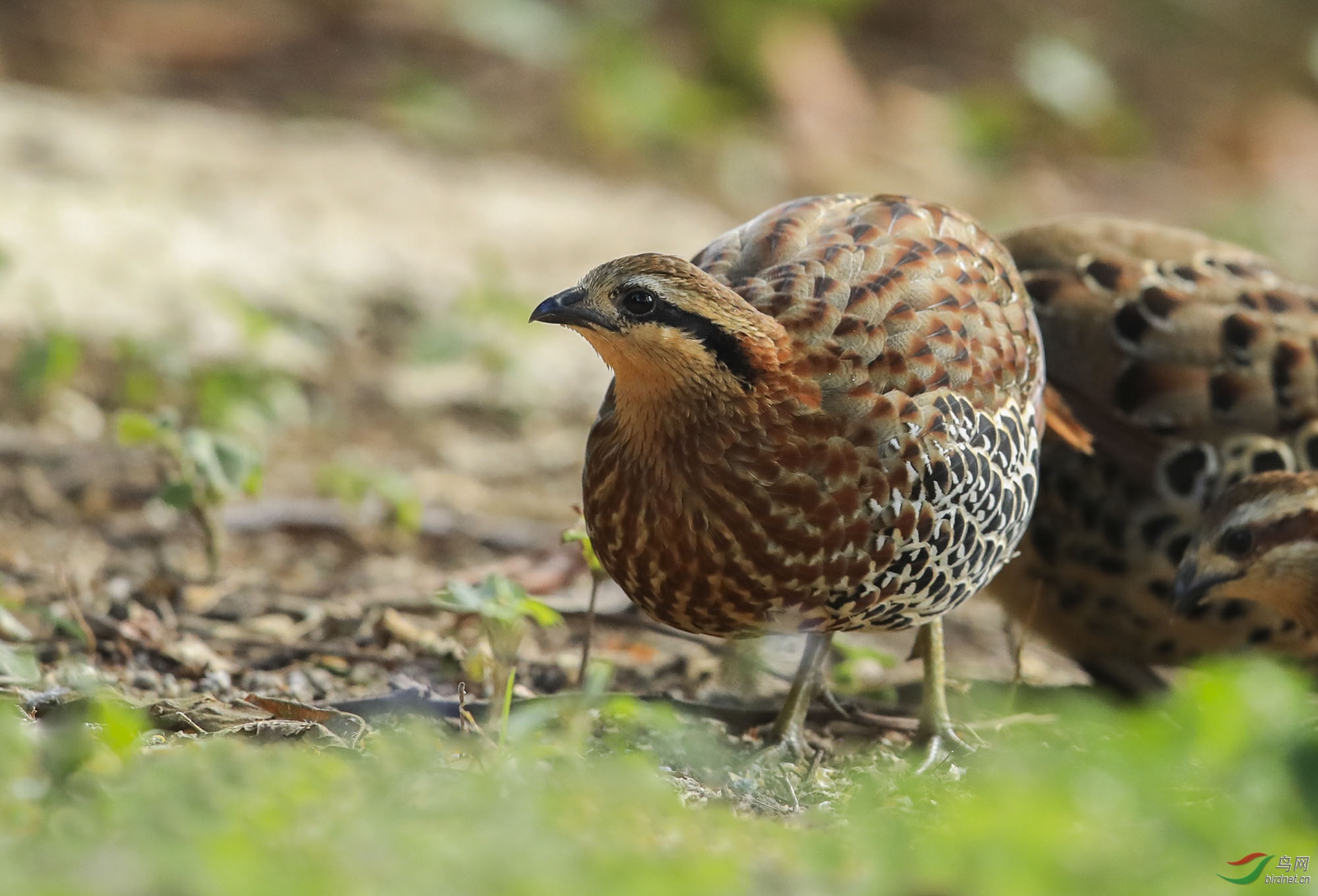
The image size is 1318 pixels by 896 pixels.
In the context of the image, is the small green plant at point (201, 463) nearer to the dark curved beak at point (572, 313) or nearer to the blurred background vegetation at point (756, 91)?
the dark curved beak at point (572, 313)

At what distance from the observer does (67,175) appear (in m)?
7.67

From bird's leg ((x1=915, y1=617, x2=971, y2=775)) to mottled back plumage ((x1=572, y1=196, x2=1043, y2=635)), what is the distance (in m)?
0.46

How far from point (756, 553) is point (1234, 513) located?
1.70m

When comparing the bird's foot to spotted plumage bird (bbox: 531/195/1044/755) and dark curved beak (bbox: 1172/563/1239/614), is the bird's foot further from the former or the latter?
dark curved beak (bbox: 1172/563/1239/614)

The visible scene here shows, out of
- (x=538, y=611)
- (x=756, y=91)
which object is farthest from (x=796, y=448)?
(x=756, y=91)

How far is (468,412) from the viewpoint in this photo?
6949mm

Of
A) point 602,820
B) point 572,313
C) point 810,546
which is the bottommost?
point 602,820

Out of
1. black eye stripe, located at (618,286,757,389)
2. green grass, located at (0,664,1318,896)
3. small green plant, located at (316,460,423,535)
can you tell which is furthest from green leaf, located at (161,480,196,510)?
black eye stripe, located at (618,286,757,389)

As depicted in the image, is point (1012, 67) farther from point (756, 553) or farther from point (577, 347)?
point (756, 553)

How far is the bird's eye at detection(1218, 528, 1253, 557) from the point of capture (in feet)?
15.3

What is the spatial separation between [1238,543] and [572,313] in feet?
6.92

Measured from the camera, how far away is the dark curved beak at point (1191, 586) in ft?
15.4

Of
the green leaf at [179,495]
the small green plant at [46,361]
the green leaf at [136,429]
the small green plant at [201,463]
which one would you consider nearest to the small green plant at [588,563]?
the small green plant at [201,463]

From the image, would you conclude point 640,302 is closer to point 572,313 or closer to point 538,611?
point 572,313
